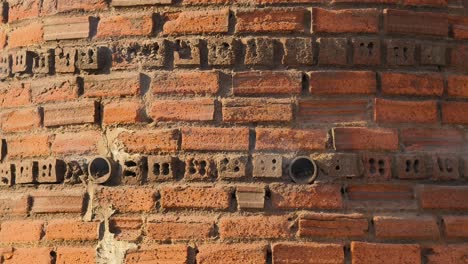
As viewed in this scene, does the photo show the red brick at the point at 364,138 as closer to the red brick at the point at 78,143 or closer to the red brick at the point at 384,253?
the red brick at the point at 384,253

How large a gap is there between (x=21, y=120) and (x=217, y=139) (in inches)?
28.8

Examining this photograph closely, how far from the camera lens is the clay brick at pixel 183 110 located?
7.83 ft

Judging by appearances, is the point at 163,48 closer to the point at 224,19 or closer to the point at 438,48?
the point at 224,19

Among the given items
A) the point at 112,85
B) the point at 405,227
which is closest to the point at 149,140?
the point at 112,85

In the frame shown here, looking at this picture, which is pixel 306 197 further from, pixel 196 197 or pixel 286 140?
pixel 196 197

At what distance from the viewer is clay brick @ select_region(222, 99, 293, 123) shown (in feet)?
7.79

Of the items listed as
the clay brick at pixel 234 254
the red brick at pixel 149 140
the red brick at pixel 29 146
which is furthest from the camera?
the red brick at pixel 29 146

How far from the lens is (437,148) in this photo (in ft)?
7.93

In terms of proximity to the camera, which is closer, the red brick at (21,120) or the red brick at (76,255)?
the red brick at (76,255)

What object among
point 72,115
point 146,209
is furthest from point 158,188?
point 72,115

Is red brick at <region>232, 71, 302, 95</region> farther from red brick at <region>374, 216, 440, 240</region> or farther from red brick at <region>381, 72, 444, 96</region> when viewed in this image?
red brick at <region>374, 216, 440, 240</region>

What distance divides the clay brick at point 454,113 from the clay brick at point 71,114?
117cm

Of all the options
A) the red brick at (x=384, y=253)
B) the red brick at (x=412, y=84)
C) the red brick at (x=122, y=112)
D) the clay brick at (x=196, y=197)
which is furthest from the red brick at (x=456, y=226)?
the red brick at (x=122, y=112)

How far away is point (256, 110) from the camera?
2.38 meters
